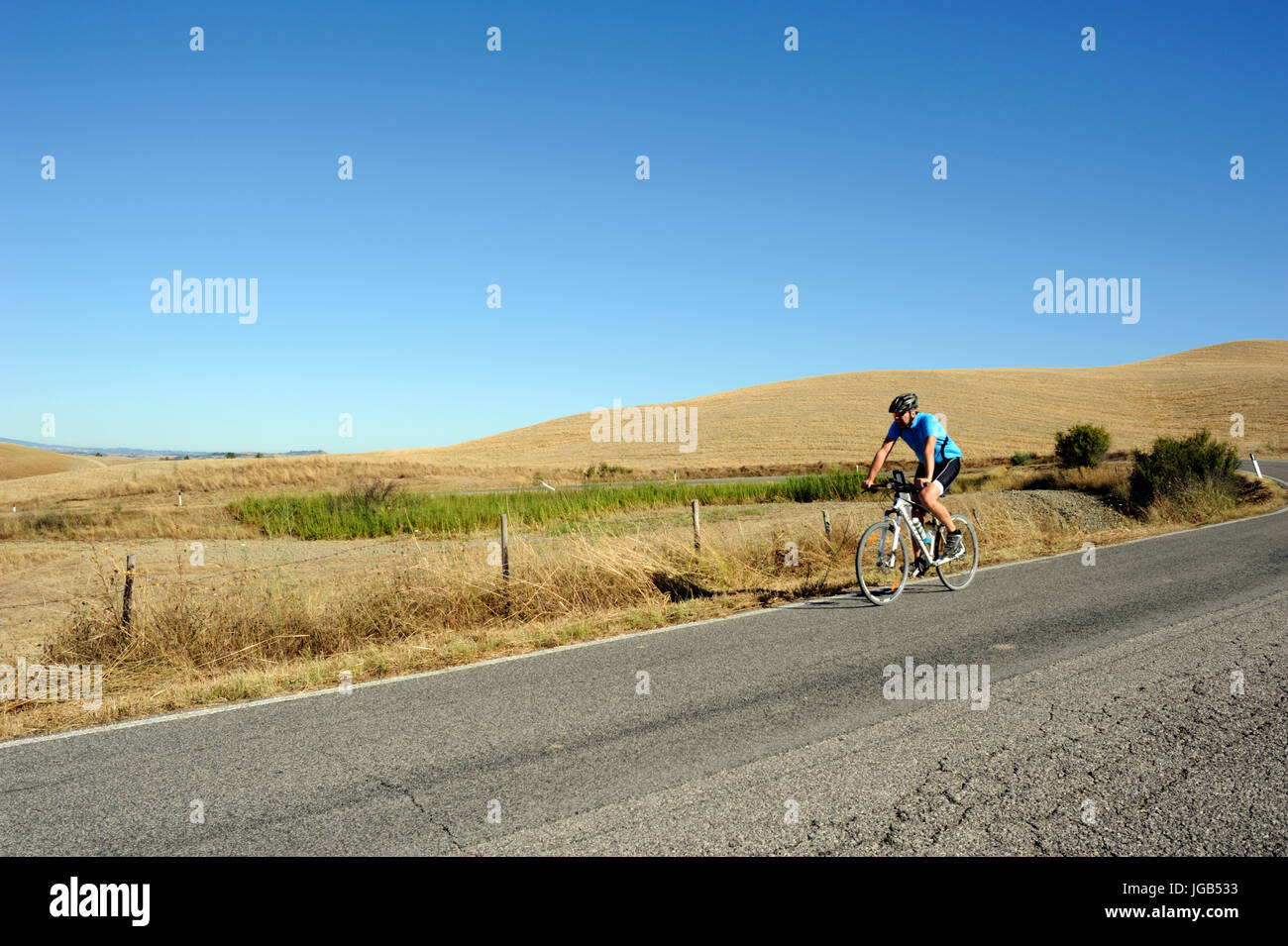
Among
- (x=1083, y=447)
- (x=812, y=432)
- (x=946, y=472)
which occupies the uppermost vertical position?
(x=812, y=432)

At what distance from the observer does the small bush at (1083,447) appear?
38.8 metres

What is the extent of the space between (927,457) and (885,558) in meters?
1.26

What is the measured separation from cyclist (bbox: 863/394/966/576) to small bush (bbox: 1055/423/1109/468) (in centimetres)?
3307

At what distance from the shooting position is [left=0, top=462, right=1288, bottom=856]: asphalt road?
3.68 m

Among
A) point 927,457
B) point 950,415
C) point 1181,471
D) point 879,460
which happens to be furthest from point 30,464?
point 927,457

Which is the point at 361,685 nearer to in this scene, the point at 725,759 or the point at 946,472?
the point at 725,759

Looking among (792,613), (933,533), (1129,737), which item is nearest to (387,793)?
(1129,737)

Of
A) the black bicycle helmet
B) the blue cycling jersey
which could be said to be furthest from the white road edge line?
the black bicycle helmet

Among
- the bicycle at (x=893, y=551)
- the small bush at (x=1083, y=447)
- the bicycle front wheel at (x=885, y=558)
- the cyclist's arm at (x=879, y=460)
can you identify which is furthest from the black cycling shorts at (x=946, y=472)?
the small bush at (x=1083, y=447)

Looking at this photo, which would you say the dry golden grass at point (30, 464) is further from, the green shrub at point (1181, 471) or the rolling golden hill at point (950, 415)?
the green shrub at point (1181, 471)

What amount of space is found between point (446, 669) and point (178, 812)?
2942 mm

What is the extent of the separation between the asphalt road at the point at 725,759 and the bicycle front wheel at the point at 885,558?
1.89 meters

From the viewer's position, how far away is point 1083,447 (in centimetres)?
3912

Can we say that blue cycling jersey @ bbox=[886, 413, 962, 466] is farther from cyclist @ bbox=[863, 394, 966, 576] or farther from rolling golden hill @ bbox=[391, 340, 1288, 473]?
rolling golden hill @ bbox=[391, 340, 1288, 473]
